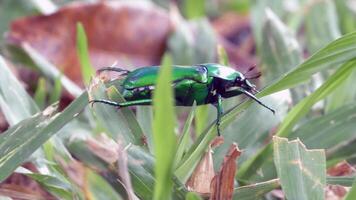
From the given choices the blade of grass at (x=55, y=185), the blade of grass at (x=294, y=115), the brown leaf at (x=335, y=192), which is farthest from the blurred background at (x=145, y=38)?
the blade of grass at (x=55, y=185)

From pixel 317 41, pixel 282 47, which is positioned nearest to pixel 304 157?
pixel 282 47

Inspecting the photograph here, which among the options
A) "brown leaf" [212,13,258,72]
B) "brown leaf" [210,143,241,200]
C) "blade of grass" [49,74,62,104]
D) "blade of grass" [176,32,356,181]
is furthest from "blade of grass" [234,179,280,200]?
"brown leaf" [212,13,258,72]

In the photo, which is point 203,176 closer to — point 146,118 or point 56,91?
point 146,118

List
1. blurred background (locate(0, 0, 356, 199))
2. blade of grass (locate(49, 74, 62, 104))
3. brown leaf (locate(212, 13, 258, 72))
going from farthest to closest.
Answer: brown leaf (locate(212, 13, 258, 72))
blurred background (locate(0, 0, 356, 199))
blade of grass (locate(49, 74, 62, 104))

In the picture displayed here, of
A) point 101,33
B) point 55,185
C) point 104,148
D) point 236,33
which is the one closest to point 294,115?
point 104,148

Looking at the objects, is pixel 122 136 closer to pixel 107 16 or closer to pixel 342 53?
pixel 342 53

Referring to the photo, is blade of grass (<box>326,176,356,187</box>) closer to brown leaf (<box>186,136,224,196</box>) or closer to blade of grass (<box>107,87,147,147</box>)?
brown leaf (<box>186,136,224,196</box>)
